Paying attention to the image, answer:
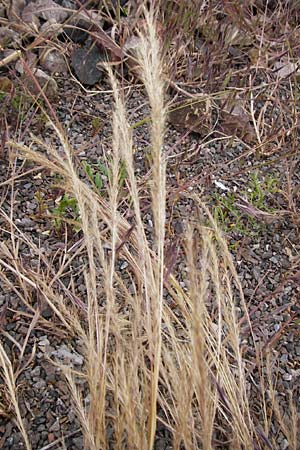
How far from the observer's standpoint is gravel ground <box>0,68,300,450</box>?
4.21 feet

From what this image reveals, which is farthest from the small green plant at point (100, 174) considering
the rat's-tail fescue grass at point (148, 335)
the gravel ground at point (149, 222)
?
the rat's-tail fescue grass at point (148, 335)

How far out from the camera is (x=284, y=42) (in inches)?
85.7

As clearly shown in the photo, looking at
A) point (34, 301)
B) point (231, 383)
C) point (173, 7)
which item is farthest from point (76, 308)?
point (173, 7)

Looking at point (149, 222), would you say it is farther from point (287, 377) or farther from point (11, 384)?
point (11, 384)

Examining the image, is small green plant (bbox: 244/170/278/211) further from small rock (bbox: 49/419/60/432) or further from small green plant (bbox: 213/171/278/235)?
small rock (bbox: 49/419/60/432)

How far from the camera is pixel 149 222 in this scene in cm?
166

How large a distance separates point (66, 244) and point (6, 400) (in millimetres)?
438

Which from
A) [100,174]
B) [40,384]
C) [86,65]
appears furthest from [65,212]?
[86,65]

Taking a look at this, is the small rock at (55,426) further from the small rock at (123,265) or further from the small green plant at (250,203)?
the small green plant at (250,203)

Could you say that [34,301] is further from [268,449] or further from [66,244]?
[268,449]

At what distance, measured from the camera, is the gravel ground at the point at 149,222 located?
128 centimetres

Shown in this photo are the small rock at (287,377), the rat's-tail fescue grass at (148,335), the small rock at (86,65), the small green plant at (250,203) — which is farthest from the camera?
the small rock at (86,65)

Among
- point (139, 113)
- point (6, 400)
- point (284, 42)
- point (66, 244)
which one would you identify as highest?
point (284, 42)

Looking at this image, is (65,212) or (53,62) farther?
(53,62)
